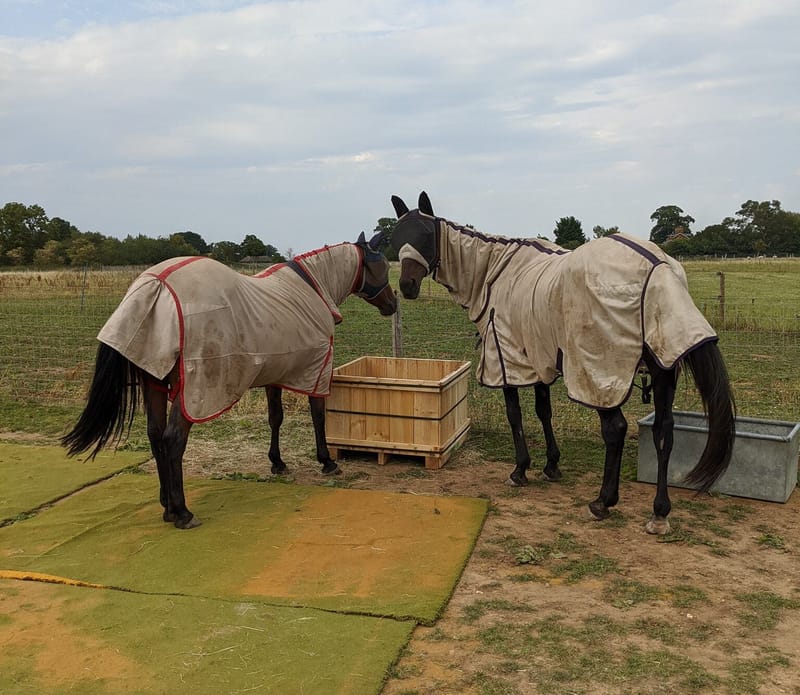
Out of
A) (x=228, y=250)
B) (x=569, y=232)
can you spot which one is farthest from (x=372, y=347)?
(x=228, y=250)

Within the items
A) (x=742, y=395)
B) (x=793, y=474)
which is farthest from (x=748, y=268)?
(x=793, y=474)

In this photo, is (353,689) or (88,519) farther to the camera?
(88,519)

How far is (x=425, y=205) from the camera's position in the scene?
566cm

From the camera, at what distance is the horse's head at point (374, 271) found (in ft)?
20.2

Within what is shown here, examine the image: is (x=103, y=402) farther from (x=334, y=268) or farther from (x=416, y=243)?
(x=416, y=243)

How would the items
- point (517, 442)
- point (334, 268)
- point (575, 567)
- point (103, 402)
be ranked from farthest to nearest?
point (334, 268) < point (517, 442) < point (103, 402) < point (575, 567)

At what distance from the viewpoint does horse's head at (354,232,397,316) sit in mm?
6148

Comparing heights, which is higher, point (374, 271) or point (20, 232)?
point (20, 232)

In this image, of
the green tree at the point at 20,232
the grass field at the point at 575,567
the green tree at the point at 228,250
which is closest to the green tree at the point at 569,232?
the green tree at the point at 228,250

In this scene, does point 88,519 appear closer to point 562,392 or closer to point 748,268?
point 562,392

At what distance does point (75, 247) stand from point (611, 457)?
50745mm

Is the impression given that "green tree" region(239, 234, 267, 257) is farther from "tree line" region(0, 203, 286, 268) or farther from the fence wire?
the fence wire

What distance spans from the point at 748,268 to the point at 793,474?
30.1 m

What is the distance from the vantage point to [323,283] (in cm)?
583
